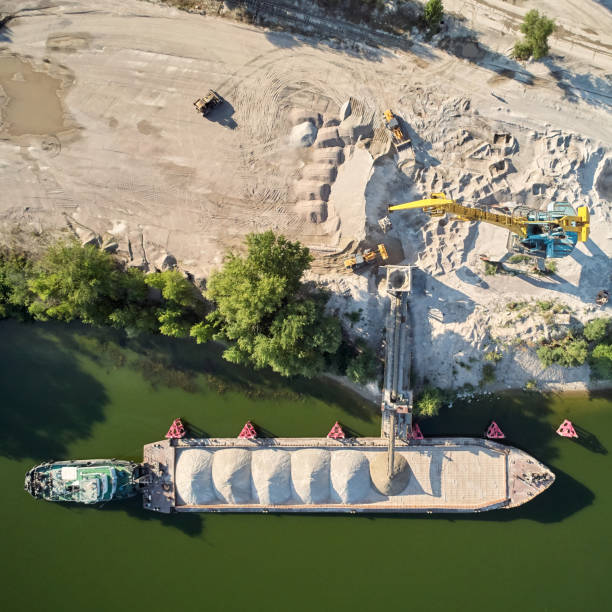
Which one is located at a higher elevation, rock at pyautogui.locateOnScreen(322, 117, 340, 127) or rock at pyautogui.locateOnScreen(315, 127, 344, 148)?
rock at pyautogui.locateOnScreen(322, 117, 340, 127)

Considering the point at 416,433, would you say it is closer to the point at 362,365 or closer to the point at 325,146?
the point at 362,365

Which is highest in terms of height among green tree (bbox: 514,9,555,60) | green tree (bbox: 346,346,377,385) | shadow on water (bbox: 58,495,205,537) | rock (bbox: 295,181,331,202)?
green tree (bbox: 514,9,555,60)

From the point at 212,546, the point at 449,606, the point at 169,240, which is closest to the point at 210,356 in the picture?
the point at 169,240

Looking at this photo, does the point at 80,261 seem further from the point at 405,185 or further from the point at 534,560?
the point at 534,560

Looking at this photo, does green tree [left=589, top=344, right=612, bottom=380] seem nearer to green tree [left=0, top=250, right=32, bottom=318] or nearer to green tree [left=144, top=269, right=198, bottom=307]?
green tree [left=144, top=269, right=198, bottom=307]

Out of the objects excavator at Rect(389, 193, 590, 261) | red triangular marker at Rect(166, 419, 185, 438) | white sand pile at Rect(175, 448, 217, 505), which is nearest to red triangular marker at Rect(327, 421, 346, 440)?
white sand pile at Rect(175, 448, 217, 505)

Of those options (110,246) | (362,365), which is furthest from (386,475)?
(110,246)
